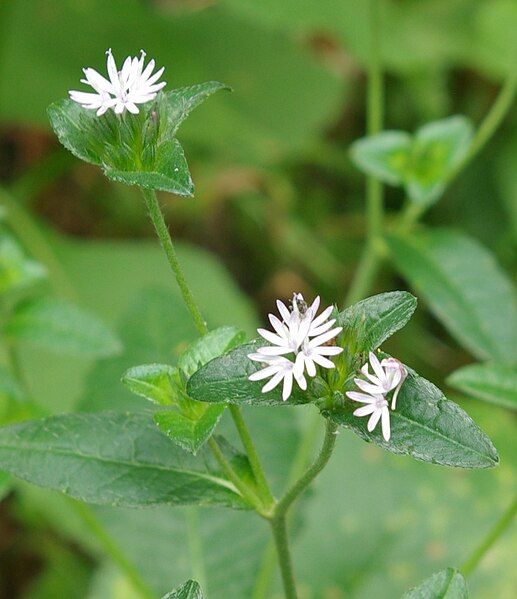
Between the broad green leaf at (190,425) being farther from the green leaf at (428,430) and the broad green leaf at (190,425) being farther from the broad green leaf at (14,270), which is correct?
the broad green leaf at (14,270)

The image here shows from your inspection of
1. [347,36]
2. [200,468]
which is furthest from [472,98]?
[200,468]

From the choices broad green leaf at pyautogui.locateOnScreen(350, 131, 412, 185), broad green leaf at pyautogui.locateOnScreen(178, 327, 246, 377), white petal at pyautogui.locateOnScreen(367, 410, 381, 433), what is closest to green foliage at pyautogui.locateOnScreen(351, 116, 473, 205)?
broad green leaf at pyautogui.locateOnScreen(350, 131, 412, 185)

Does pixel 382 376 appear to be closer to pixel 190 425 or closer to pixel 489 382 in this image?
pixel 190 425

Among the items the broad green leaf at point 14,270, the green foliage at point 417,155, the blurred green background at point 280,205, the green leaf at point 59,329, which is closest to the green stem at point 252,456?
the green leaf at point 59,329

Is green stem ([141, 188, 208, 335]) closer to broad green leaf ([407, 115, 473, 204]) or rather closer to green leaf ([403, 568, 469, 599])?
green leaf ([403, 568, 469, 599])

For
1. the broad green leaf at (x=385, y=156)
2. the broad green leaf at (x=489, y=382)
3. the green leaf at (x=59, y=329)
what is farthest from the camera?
the broad green leaf at (x=385, y=156)

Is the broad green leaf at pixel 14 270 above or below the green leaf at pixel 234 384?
above

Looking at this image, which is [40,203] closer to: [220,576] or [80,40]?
[80,40]
